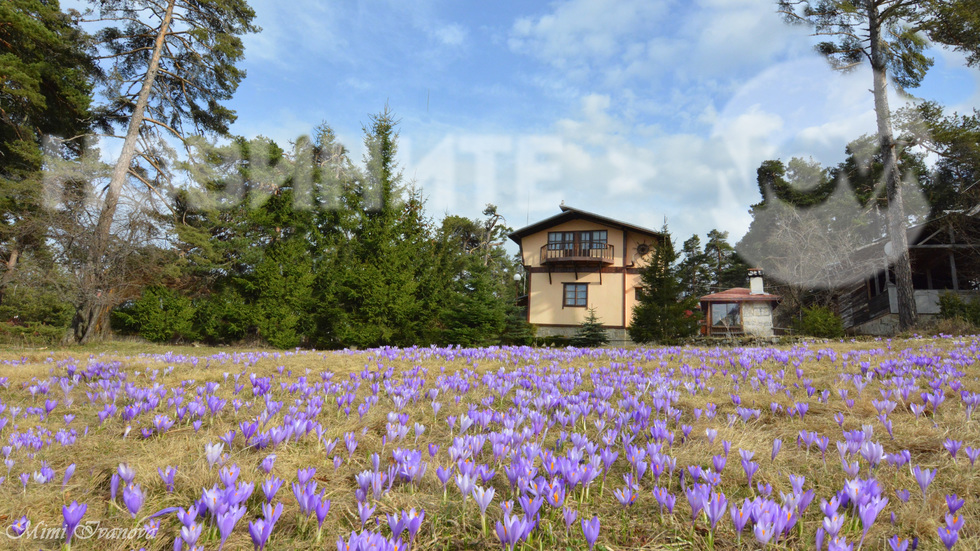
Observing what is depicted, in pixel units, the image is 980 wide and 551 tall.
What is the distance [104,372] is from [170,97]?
17508 millimetres

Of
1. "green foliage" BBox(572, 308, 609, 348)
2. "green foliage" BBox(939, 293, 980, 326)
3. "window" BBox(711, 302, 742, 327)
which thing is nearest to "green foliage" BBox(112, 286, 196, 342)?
"green foliage" BBox(572, 308, 609, 348)

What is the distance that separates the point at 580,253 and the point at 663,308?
845 cm

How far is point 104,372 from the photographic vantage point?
182 inches

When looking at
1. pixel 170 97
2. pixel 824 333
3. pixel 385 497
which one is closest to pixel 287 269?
pixel 170 97

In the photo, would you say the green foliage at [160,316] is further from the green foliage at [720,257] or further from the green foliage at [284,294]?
the green foliage at [720,257]

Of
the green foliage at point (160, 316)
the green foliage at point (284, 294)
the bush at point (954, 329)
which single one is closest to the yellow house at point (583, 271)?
the green foliage at point (284, 294)

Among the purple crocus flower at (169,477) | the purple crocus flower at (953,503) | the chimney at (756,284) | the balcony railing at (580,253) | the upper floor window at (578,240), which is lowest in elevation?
the purple crocus flower at (169,477)

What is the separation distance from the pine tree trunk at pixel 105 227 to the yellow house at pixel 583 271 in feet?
56.4

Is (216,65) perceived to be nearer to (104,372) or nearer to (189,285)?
(189,285)

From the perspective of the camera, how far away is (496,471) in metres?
2.09

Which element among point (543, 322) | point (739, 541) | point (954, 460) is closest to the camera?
point (739, 541)

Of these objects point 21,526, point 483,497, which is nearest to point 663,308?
point 483,497

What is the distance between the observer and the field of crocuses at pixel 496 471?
1.46m

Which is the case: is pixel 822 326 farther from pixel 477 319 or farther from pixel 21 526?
pixel 21 526
